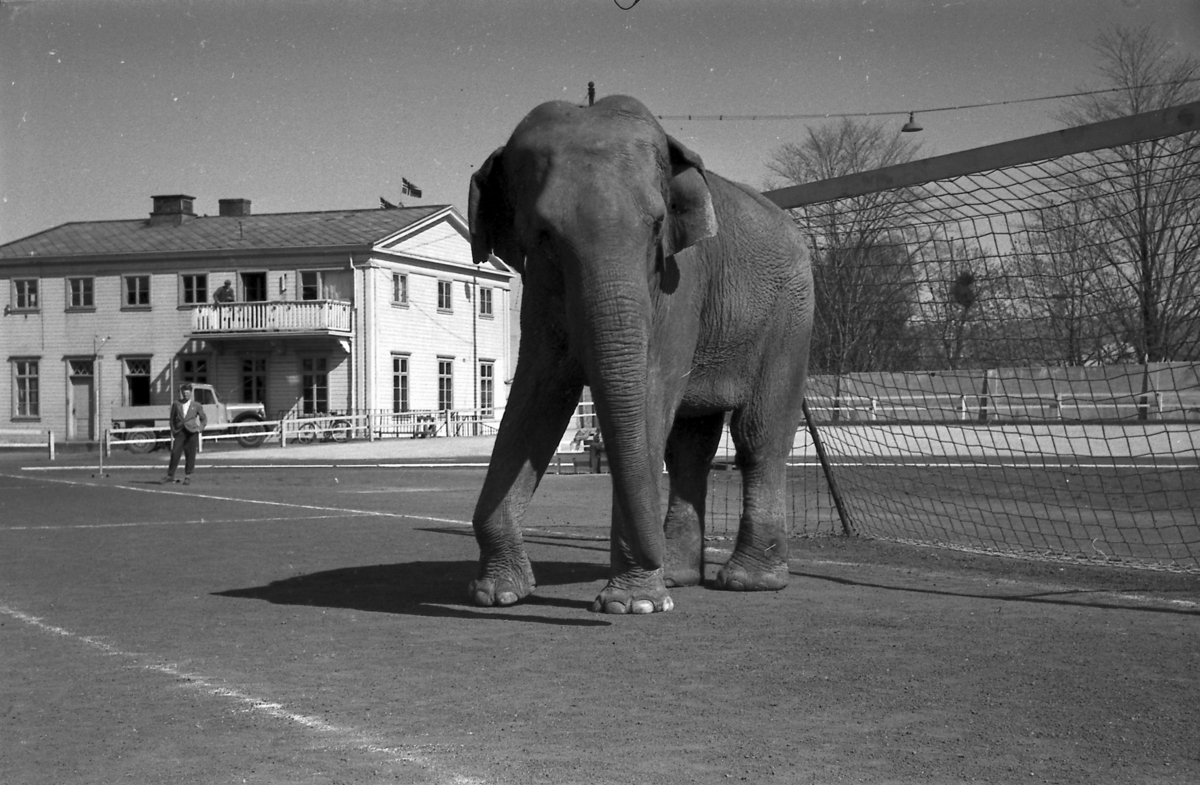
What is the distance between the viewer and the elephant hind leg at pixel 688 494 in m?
9.04

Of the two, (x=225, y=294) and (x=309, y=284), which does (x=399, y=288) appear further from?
(x=225, y=294)

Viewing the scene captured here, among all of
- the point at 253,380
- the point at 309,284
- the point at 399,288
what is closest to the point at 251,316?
the point at 309,284

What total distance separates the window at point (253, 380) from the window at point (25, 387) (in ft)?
28.0

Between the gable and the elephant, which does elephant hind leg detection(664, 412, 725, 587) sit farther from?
the gable

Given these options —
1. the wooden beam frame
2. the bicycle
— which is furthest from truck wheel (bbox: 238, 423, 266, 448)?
the wooden beam frame

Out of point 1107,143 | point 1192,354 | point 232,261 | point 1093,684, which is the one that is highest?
point 232,261

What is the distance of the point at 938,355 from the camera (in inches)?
474

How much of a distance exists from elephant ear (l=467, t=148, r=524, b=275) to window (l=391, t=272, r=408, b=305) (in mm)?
44223

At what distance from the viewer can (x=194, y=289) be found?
5266 cm

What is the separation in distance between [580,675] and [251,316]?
46.6m

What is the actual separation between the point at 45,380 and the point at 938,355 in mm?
48115

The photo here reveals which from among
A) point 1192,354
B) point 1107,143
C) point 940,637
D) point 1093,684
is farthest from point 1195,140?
point 1093,684

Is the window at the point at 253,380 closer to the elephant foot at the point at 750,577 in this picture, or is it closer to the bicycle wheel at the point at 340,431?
the bicycle wheel at the point at 340,431

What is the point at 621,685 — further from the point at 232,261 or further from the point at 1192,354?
the point at 232,261
